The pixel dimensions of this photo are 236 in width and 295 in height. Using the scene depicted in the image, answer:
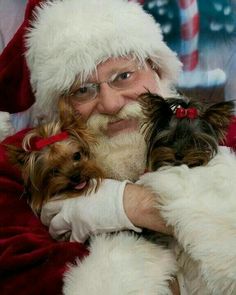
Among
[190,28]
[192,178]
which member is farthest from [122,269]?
[190,28]

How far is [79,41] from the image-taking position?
1730 mm

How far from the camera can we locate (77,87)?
1719mm

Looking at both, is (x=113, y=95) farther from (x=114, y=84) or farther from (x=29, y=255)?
(x=29, y=255)

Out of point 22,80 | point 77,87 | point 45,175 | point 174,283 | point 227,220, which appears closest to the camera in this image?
point 227,220

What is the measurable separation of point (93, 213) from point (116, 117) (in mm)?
383

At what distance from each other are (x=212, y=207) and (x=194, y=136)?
0.78 feet

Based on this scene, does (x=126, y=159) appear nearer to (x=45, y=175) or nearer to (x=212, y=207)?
(x=45, y=175)

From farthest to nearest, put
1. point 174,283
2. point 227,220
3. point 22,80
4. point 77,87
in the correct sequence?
1. point 22,80
2. point 77,87
3. point 174,283
4. point 227,220

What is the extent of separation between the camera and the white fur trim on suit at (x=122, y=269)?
125cm

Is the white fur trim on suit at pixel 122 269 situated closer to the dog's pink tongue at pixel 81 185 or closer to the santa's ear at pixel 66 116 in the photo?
the dog's pink tongue at pixel 81 185

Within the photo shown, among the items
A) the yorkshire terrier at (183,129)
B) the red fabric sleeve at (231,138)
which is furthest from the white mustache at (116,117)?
the red fabric sleeve at (231,138)

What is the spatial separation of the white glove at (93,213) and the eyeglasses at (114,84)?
0.36 m

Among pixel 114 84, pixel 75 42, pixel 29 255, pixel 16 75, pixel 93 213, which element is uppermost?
pixel 75 42

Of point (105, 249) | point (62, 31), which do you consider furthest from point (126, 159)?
point (62, 31)
